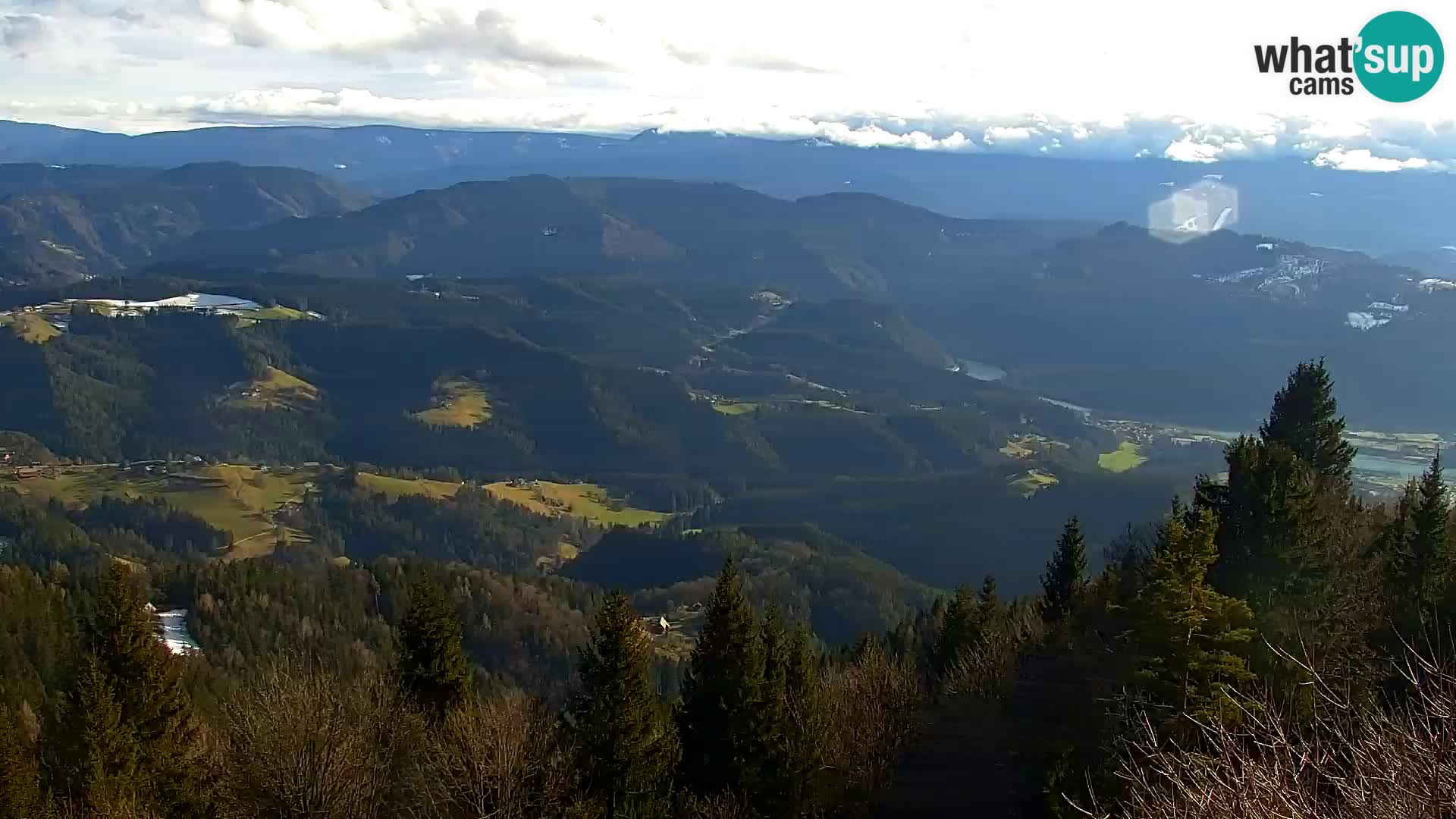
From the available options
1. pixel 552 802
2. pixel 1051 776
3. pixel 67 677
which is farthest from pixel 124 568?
pixel 1051 776

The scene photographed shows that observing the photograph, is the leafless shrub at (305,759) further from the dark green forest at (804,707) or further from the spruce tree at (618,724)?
the spruce tree at (618,724)

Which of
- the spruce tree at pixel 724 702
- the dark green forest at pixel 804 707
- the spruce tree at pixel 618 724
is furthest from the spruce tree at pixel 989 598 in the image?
the spruce tree at pixel 618 724

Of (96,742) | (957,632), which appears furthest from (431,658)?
(957,632)

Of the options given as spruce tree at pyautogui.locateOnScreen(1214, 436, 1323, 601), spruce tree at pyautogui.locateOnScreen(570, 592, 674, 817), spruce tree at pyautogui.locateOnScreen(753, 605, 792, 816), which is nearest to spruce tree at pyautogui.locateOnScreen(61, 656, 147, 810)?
spruce tree at pyautogui.locateOnScreen(570, 592, 674, 817)

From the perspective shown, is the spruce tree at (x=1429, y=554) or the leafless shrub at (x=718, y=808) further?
the spruce tree at (x=1429, y=554)

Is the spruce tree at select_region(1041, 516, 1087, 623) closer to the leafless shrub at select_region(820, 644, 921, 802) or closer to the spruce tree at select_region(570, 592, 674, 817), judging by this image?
the leafless shrub at select_region(820, 644, 921, 802)
